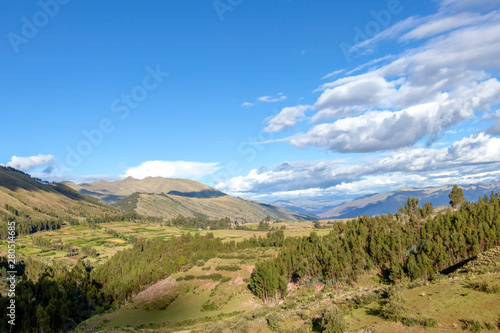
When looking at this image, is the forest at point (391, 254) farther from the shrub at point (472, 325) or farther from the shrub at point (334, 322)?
the shrub at point (472, 325)

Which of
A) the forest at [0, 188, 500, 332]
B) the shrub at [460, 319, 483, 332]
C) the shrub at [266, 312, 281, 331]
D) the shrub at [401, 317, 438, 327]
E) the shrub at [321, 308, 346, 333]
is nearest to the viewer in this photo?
the shrub at [460, 319, 483, 332]

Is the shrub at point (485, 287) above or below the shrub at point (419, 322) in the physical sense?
above

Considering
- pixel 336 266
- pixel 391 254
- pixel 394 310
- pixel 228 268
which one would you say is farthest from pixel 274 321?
pixel 228 268

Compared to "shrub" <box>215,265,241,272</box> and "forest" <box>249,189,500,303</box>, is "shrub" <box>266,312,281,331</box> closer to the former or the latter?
"forest" <box>249,189,500,303</box>

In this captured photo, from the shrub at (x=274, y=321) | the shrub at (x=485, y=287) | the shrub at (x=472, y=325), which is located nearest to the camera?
the shrub at (x=472, y=325)

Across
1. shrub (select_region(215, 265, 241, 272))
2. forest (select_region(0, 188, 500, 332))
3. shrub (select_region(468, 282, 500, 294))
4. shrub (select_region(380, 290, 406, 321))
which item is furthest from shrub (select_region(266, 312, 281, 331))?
shrub (select_region(215, 265, 241, 272))

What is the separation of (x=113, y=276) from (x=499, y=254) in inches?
5666

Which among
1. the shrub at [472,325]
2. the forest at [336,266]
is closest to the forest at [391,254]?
the forest at [336,266]

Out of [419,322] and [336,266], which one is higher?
[419,322]

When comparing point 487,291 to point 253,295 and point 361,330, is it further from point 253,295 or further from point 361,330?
point 253,295

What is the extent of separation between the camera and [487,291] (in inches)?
1058

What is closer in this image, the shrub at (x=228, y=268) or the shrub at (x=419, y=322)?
the shrub at (x=419, y=322)

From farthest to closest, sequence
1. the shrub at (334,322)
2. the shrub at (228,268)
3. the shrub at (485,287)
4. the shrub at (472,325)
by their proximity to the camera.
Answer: the shrub at (228,268), the shrub at (334,322), the shrub at (485,287), the shrub at (472,325)

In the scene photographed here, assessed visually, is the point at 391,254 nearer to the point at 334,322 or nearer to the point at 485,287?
the point at 485,287
